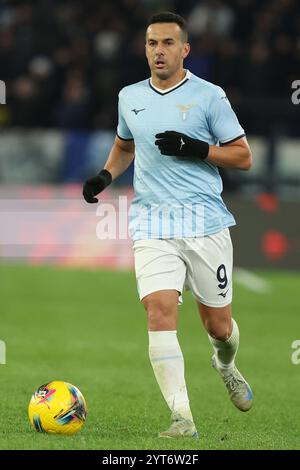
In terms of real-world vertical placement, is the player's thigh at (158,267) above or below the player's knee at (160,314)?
above

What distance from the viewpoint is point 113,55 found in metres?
20.5

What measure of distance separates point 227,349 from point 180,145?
5.27ft

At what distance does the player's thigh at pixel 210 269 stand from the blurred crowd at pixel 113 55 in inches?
466

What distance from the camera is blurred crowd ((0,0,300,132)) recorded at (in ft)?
65.2

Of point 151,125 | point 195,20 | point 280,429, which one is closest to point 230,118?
point 151,125

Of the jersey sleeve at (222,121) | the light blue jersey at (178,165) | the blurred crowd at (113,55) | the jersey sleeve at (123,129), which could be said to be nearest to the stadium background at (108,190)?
the blurred crowd at (113,55)

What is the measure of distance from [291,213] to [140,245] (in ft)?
36.5

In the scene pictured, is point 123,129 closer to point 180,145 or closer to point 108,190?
point 180,145

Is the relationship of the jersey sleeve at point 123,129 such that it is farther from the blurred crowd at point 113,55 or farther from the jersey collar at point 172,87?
the blurred crowd at point 113,55

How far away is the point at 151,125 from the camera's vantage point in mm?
7730

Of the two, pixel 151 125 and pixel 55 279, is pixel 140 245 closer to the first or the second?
pixel 151 125

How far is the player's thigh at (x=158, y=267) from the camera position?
753 centimetres

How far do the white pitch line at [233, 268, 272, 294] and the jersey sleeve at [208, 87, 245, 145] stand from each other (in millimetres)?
9135

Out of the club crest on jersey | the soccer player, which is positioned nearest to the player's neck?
the soccer player
